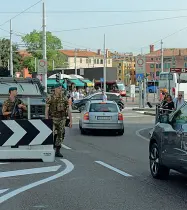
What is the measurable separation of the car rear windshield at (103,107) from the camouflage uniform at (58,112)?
283 inches

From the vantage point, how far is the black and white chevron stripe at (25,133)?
35.9 ft

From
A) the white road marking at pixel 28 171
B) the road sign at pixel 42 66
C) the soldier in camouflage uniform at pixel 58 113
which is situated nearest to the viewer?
the white road marking at pixel 28 171

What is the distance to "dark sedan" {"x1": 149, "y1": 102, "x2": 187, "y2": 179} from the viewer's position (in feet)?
26.5

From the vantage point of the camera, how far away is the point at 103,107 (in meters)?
19.7

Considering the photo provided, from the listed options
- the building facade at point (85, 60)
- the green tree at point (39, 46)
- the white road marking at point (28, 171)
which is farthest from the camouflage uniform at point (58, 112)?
the building facade at point (85, 60)

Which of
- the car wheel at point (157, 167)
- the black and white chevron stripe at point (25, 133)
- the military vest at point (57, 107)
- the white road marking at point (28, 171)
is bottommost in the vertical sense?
the white road marking at point (28, 171)

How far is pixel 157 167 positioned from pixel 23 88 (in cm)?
822

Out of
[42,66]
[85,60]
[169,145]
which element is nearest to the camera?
[169,145]

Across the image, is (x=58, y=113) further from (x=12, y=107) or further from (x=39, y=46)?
(x=39, y=46)

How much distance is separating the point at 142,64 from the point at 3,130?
27212mm

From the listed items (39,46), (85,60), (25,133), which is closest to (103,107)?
(25,133)

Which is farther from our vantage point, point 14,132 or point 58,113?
point 58,113

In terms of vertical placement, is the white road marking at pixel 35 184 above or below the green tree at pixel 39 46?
below

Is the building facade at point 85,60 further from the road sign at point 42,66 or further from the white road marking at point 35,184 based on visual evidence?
the white road marking at point 35,184
